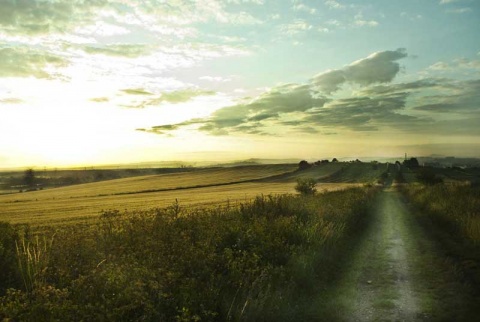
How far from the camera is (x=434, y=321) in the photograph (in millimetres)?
7414

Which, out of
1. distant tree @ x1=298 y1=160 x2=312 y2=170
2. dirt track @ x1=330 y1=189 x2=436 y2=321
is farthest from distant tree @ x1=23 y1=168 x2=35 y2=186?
dirt track @ x1=330 y1=189 x2=436 y2=321

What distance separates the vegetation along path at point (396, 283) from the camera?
25.8 feet

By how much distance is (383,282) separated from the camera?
10000 millimetres

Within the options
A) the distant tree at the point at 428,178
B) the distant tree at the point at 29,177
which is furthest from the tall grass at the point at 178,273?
the distant tree at the point at 29,177

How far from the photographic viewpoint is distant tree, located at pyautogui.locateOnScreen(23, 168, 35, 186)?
13155cm

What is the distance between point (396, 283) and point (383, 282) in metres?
0.32

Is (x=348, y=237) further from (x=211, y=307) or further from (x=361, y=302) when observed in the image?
(x=211, y=307)

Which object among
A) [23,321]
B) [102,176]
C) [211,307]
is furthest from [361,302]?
[102,176]

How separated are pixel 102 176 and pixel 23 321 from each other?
500 ft

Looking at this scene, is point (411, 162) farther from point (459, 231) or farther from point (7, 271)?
point (7, 271)

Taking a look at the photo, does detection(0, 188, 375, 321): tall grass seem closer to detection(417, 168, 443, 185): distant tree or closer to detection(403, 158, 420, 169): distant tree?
detection(417, 168, 443, 185): distant tree

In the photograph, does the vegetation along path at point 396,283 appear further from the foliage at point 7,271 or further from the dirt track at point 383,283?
the foliage at point 7,271

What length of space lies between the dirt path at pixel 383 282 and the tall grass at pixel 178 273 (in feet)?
2.47

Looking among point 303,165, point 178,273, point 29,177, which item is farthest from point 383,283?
point 29,177
